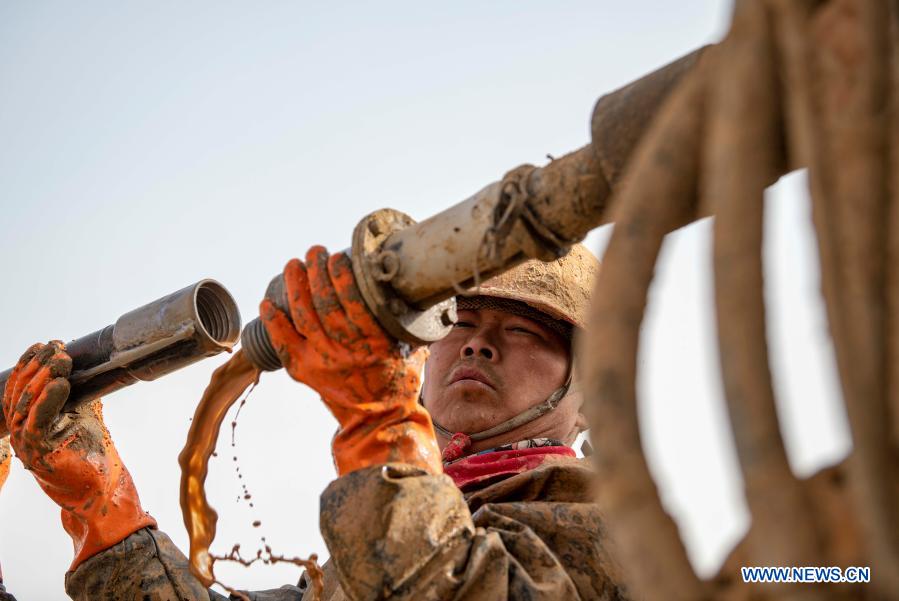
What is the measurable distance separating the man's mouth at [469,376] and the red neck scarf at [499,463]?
0.82ft

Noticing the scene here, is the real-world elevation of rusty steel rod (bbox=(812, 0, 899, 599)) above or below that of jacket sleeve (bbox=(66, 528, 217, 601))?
above

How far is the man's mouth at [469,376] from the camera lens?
372cm

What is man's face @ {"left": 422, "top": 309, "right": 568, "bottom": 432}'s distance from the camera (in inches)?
146

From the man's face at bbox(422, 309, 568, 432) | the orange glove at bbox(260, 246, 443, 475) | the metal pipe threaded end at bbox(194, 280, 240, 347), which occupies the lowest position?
the man's face at bbox(422, 309, 568, 432)

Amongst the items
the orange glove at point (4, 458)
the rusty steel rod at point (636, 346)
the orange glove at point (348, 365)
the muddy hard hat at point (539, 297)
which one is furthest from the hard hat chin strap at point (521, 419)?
the rusty steel rod at point (636, 346)

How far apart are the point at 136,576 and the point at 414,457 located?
1358 mm

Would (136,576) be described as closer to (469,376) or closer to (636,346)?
(469,376)

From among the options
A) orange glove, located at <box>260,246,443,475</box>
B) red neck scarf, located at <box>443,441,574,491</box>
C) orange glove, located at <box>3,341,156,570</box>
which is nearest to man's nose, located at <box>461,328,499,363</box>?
red neck scarf, located at <box>443,441,574,491</box>

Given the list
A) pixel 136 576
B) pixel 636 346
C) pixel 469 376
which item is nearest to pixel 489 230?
pixel 636 346

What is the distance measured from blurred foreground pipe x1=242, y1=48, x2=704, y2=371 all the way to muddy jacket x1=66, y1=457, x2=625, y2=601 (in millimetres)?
382

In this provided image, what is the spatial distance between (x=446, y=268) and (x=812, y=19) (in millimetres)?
1170

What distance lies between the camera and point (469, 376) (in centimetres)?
374

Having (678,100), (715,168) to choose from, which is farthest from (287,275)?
(715,168)

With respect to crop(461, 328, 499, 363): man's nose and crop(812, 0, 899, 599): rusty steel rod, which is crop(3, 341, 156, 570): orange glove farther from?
crop(812, 0, 899, 599): rusty steel rod
